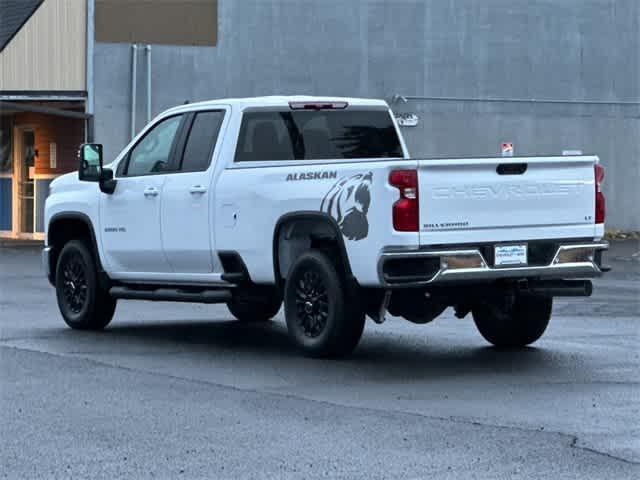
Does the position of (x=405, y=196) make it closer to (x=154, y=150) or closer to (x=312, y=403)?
(x=312, y=403)

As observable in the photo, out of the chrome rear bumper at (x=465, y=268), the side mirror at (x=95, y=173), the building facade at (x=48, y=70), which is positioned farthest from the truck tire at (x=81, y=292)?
the building facade at (x=48, y=70)

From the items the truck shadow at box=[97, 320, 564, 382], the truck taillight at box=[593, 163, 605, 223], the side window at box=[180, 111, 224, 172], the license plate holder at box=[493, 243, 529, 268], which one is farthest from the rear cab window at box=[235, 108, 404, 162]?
the license plate holder at box=[493, 243, 529, 268]

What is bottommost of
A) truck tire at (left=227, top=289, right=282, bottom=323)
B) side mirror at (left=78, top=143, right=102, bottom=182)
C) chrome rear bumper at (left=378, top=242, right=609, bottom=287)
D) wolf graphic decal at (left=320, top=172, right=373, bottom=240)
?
truck tire at (left=227, top=289, right=282, bottom=323)

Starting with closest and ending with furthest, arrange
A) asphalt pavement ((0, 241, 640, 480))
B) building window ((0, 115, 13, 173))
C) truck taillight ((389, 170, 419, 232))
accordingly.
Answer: asphalt pavement ((0, 241, 640, 480)) < truck taillight ((389, 170, 419, 232)) < building window ((0, 115, 13, 173))

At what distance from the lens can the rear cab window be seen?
42.9 feet

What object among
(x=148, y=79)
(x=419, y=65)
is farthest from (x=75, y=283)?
(x=419, y=65)

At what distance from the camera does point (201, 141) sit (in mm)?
13266

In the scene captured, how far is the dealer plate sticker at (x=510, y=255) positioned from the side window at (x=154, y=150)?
346 cm

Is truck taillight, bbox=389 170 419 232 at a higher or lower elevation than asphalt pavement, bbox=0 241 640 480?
higher

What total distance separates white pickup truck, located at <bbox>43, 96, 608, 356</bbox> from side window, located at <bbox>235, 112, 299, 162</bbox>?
1 centimetres

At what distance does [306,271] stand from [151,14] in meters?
21.9

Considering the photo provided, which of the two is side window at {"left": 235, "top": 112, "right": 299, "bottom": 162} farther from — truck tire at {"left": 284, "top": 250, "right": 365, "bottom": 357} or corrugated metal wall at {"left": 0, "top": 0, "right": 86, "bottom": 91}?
corrugated metal wall at {"left": 0, "top": 0, "right": 86, "bottom": 91}

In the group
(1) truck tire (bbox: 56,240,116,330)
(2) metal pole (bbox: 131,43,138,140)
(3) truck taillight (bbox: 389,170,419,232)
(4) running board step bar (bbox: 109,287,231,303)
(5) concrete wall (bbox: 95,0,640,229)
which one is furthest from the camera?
(5) concrete wall (bbox: 95,0,640,229)

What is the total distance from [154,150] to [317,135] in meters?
1.51
